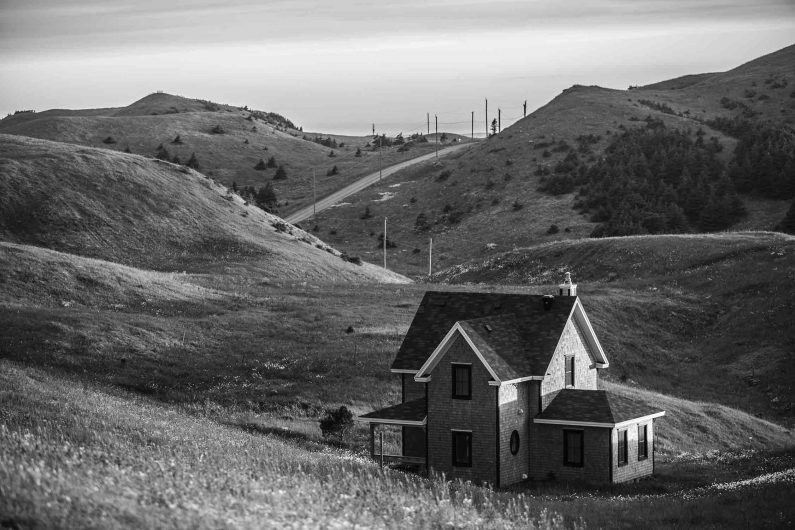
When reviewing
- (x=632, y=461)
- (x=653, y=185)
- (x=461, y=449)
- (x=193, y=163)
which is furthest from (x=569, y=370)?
(x=193, y=163)

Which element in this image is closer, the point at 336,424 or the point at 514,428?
the point at 514,428

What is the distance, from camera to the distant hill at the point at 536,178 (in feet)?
400

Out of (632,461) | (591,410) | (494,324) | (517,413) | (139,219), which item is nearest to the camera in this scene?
(517,413)

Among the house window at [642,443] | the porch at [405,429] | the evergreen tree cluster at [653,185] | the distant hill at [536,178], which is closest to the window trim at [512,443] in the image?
the porch at [405,429]

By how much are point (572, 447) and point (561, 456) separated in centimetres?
54

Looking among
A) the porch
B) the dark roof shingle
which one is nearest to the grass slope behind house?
the porch

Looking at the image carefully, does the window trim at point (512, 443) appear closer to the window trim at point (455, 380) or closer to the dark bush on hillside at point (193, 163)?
the window trim at point (455, 380)

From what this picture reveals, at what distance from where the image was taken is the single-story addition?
36.7m

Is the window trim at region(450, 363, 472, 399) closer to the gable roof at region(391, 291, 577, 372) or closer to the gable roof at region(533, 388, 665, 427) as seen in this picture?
the gable roof at region(391, 291, 577, 372)

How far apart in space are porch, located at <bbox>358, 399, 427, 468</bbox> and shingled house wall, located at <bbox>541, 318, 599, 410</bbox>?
16.0 ft

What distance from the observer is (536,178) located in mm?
140750

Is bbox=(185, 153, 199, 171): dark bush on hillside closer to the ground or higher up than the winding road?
higher up

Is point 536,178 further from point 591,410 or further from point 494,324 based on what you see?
point 591,410

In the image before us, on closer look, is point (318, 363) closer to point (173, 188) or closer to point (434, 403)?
point (434, 403)
